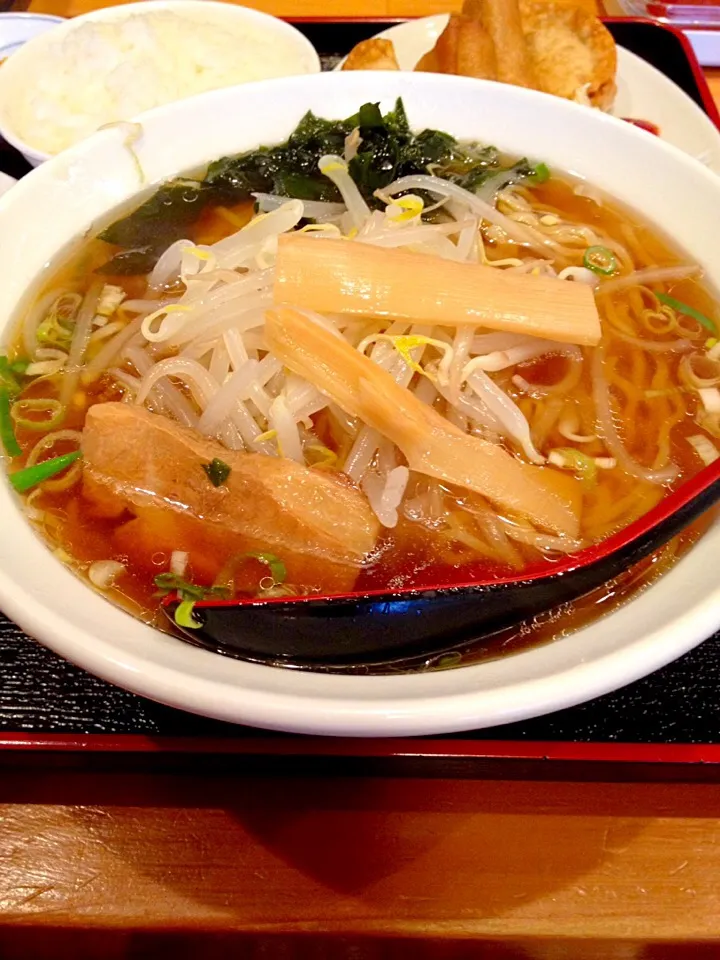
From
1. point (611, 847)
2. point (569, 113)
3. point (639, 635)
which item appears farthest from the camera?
point (569, 113)

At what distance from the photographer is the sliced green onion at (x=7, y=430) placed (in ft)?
4.83

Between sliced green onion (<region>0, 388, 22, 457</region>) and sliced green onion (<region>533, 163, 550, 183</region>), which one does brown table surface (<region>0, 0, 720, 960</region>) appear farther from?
sliced green onion (<region>533, 163, 550, 183</region>)

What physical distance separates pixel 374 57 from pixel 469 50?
31 cm

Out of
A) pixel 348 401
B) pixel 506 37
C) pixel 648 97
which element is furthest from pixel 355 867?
pixel 648 97

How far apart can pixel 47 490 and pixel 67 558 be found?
0.18 meters

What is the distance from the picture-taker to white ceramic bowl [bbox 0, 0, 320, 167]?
7.59 feet

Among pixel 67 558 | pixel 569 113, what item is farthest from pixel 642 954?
pixel 569 113

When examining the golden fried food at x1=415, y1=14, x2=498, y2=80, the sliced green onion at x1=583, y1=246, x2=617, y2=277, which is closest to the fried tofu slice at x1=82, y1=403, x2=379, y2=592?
the sliced green onion at x1=583, y1=246, x2=617, y2=277

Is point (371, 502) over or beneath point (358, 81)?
beneath

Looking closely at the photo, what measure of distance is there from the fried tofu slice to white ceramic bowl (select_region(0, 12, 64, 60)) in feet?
7.84

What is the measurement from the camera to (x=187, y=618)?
1.15 metres

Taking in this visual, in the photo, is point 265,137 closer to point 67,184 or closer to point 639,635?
point 67,184

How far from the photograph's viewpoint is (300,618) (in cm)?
112

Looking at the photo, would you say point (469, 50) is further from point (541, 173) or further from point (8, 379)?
point (8, 379)
